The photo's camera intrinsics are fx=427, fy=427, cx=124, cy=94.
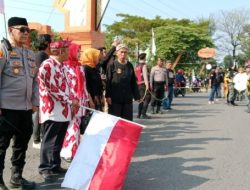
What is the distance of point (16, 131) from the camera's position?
4.82 metres

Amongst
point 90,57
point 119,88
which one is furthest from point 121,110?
point 90,57

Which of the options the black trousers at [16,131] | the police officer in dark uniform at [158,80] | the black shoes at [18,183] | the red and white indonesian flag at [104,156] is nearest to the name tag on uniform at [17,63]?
the black trousers at [16,131]

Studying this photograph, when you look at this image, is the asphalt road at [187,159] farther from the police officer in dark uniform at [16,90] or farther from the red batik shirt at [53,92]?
the red batik shirt at [53,92]

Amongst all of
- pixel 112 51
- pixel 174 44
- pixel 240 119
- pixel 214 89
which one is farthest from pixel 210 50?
pixel 112 51

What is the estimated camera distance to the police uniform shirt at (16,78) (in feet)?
15.3

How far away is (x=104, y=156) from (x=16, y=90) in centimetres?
124

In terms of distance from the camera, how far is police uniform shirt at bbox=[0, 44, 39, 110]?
15.3 feet

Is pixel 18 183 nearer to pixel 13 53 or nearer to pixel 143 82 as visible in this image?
pixel 13 53

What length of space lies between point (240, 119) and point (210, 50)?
29.0 m

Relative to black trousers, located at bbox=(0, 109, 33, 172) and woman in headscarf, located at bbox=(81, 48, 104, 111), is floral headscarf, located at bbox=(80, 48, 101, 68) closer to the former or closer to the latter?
woman in headscarf, located at bbox=(81, 48, 104, 111)

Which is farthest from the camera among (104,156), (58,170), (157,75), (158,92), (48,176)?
(158,92)

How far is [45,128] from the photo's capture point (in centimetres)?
529

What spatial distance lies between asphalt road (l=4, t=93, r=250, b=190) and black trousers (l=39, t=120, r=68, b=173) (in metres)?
0.21

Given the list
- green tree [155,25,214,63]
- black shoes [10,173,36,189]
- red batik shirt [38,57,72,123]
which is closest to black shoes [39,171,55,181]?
black shoes [10,173,36,189]
